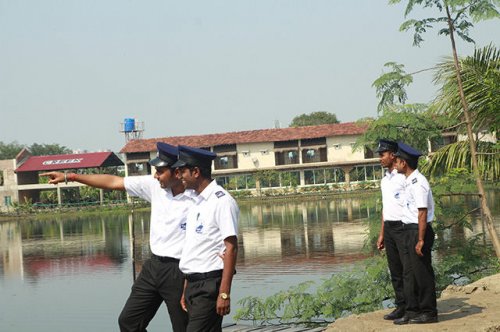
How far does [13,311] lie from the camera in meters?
14.7

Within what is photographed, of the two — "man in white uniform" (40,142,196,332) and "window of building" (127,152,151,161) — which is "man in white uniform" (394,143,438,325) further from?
"window of building" (127,152,151,161)

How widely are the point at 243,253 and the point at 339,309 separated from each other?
36.9ft

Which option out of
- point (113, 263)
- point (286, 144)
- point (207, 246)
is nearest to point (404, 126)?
point (207, 246)

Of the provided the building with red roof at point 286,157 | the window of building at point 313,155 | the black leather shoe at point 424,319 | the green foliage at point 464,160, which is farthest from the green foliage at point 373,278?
the window of building at point 313,155

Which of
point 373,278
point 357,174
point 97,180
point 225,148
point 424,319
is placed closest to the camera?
point 97,180

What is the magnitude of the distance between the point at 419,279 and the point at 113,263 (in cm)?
1551

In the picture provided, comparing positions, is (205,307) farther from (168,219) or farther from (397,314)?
(397,314)

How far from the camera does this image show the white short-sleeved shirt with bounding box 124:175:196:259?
5.53 meters

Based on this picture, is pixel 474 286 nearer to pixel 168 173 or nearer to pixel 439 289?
pixel 439 289

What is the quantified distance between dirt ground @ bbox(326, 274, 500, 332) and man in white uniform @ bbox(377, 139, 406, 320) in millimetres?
277

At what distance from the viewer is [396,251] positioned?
6605 mm

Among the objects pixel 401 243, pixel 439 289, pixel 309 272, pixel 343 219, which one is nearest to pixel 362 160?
pixel 343 219

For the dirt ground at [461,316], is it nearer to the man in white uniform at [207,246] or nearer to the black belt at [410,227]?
the black belt at [410,227]

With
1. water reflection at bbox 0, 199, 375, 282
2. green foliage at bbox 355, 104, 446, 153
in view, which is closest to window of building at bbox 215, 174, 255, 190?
water reflection at bbox 0, 199, 375, 282
